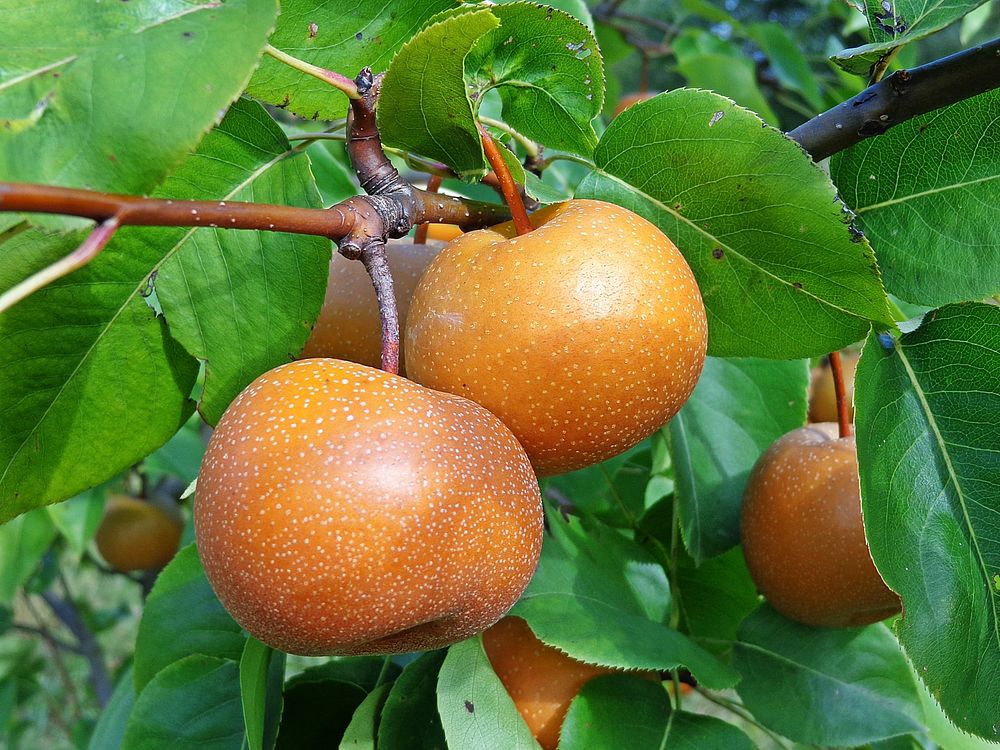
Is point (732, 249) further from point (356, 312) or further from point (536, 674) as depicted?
point (536, 674)

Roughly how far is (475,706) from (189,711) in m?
0.43

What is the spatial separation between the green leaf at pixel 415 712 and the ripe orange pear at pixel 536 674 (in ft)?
0.24

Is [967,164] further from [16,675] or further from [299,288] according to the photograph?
[16,675]

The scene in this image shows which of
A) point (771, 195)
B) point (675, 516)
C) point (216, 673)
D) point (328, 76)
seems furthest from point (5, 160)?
point (675, 516)

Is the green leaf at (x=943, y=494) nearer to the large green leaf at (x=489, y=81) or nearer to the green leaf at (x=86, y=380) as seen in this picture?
the large green leaf at (x=489, y=81)

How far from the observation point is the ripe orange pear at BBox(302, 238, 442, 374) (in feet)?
3.37

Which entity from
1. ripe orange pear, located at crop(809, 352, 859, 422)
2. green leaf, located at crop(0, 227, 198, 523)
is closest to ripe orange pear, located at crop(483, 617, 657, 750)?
green leaf, located at crop(0, 227, 198, 523)

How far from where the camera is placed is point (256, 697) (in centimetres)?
100

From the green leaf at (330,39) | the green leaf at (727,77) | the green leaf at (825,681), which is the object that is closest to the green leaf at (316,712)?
the green leaf at (825,681)

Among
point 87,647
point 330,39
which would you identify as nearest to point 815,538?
point 330,39

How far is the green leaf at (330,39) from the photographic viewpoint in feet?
3.12

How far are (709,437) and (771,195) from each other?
1.60 ft

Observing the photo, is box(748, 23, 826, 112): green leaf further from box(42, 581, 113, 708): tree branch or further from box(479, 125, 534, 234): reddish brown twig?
box(42, 581, 113, 708): tree branch

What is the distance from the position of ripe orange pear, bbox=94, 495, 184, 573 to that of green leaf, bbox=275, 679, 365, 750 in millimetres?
1926
